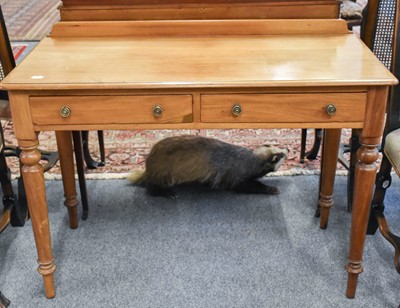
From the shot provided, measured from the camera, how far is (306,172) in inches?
101

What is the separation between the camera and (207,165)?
2.35 metres

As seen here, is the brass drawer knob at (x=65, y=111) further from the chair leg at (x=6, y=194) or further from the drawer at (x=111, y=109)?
the chair leg at (x=6, y=194)

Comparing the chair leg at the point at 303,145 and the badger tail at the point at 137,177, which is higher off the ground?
the chair leg at the point at 303,145

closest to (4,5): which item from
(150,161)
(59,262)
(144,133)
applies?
(144,133)

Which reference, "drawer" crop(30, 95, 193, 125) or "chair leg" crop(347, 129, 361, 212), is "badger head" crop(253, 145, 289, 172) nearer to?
"chair leg" crop(347, 129, 361, 212)

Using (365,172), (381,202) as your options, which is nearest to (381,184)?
(381,202)

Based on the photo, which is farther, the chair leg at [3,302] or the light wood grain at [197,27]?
the light wood grain at [197,27]

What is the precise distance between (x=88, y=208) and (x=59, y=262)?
37 cm

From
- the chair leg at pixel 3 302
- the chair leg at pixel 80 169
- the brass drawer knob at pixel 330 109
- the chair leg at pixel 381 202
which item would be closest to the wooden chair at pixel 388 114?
the chair leg at pixel 381 202

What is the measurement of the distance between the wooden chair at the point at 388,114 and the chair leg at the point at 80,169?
1.17 metres

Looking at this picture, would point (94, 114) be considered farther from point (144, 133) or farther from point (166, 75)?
point (144, 133)

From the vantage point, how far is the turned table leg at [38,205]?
5.11 feet

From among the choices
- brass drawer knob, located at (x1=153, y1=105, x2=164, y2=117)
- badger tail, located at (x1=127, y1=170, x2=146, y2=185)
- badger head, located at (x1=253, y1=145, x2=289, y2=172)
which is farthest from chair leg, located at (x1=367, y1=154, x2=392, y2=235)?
badger tail, located at (x1=127, y1=170, x2=146, y2=185)

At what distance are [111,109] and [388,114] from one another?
947mm
